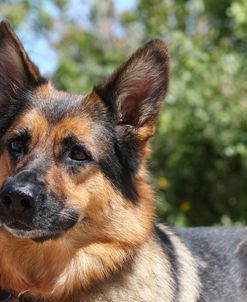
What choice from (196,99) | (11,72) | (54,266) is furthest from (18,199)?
(196,99)

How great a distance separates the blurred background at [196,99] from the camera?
7.36 meters

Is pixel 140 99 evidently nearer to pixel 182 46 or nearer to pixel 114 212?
pixel 114 212

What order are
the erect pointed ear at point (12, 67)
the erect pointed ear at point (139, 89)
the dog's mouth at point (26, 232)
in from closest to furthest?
the dog's mouth at point (26, 232), the erect pointed ear at point (139, 89), the erect pointed ear at point (12, 67)

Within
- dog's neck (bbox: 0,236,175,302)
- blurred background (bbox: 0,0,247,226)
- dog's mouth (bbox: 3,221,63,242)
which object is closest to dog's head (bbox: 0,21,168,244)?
dog's mouth (bbox: 3,221,63,242)

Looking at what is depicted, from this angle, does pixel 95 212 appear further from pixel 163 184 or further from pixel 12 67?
pixel 163 184

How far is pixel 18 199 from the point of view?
12.4ft

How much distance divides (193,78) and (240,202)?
1588 mm

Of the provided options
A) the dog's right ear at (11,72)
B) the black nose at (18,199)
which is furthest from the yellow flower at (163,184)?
the black nose at (18,199)

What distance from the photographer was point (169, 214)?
8.10 meters

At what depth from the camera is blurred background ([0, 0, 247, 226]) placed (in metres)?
7.36

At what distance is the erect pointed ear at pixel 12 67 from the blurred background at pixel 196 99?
2.89 m

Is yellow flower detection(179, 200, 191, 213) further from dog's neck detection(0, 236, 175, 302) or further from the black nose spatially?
the black nose

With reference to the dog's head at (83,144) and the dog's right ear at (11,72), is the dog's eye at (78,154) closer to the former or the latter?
the dog's head at (83,144)

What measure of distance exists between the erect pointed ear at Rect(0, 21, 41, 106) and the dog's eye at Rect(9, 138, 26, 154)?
0.43 meters
